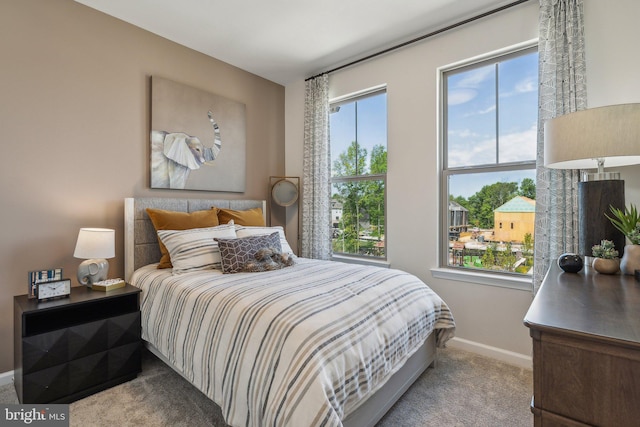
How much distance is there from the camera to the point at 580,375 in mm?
764

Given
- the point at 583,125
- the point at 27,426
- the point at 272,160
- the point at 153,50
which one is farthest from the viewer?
the point at 272,160

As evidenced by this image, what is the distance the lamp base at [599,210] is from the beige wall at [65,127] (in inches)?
123

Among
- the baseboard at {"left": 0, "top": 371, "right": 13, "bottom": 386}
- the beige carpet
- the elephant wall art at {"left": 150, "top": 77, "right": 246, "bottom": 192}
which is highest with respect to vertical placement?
the elephant wall art at {"left": 150, "top": 77, "right": 246, "bottom": 192}

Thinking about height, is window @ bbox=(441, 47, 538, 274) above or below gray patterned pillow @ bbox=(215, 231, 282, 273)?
above

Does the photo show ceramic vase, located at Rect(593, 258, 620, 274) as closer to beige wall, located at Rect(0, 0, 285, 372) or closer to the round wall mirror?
the round wall mirror

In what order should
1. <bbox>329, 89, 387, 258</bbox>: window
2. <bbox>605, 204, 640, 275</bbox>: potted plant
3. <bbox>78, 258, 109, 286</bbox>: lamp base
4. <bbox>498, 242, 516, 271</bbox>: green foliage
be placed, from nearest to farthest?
<bbox>605, 204, 640, 275</bbox>: potted plant → <bbox>78, 258, 109, 286</bbox>: lamp base → <bbox>498, 242, 516, 271</bbox>: green foliage → <bbox>329, 89, 387, 258</bbox>: window

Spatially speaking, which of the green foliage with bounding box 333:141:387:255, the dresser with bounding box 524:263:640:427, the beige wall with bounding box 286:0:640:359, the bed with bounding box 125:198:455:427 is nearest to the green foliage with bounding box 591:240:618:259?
the dresser with bounding box 524:263:640:427

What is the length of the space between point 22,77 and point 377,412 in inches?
126

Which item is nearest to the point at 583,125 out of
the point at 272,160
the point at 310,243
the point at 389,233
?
the point at 389,233

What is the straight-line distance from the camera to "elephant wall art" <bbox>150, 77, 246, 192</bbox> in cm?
284

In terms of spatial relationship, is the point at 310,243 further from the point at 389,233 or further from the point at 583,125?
the point at 583,125

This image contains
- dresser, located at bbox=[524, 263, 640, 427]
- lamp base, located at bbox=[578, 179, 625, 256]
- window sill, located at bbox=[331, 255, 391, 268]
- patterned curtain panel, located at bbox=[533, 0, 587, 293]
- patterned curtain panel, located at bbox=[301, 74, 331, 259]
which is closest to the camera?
dresser, located at bbox=[524, 263, 640, 427]

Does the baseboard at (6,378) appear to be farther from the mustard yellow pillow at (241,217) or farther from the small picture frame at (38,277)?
the mustard yellow pillow at (241,217)

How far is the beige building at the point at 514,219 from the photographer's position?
2432mm
